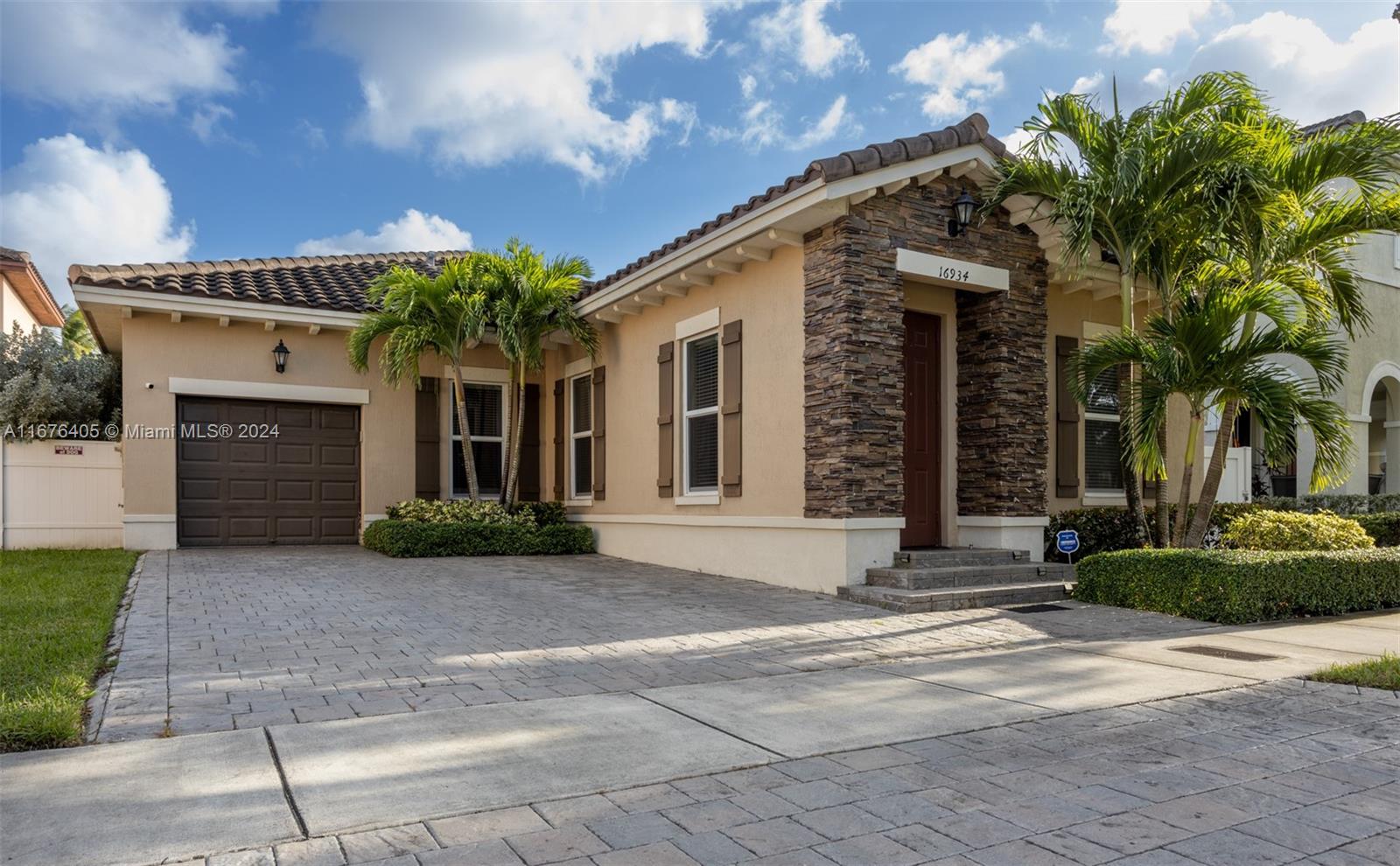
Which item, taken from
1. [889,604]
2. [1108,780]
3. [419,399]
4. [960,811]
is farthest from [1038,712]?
[419,399]

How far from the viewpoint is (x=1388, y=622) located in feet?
24.6

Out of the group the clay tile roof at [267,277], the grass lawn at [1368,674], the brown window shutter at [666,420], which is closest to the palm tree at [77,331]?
the clay tile roof at [267,277]

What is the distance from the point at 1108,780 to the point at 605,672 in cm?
291

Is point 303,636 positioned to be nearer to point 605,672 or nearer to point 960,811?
point 605,672

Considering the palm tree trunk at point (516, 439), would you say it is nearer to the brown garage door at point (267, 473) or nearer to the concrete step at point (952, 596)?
the brown garage door at point (267, 473)

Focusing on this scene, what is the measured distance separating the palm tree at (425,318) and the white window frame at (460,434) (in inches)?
53.5

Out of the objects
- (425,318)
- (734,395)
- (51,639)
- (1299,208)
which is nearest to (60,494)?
(425,318)

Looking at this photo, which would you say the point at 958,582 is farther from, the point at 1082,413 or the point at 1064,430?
the point at 1082,413

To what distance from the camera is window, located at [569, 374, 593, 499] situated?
13844 millimetres

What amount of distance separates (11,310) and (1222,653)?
71.9 feet

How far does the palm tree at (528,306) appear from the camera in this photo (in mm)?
12273

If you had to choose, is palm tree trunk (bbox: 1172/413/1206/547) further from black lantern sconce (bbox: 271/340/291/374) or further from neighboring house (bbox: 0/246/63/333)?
neighboring house (bbox: 0/246/63/333)

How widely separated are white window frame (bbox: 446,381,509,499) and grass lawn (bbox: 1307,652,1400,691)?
35.9ft

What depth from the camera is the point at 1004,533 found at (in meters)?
9.70
